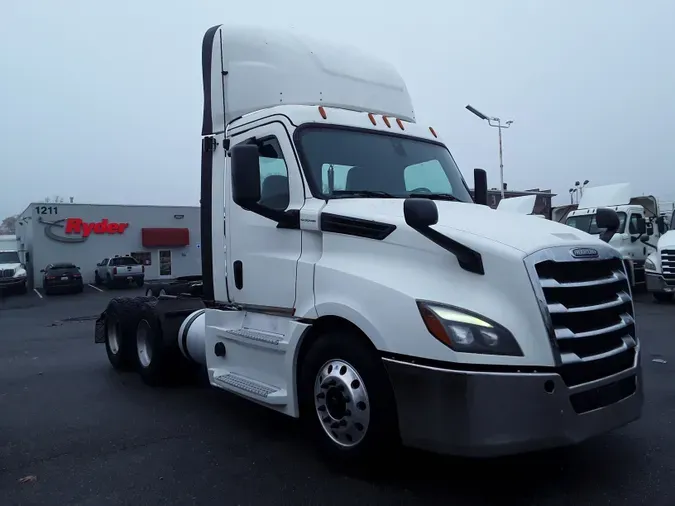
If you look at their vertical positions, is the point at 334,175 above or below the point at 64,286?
above

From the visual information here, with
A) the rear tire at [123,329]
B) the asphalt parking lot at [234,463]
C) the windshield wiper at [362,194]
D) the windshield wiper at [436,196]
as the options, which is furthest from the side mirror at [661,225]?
the windshield wiper at [362,194]

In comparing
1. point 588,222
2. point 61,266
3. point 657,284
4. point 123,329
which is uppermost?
point 588,222

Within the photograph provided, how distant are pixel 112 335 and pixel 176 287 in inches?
56.3

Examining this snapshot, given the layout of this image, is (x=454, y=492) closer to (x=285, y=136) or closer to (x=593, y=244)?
(x=593, y=244)

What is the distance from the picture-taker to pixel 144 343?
24.8 ft

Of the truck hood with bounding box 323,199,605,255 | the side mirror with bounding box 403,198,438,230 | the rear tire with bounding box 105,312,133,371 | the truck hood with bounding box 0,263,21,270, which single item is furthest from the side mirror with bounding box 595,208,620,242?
the truck hood with bounding box 0,263,21,270

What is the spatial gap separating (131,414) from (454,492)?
364 cm

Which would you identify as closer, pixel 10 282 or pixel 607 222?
pixel 607 222

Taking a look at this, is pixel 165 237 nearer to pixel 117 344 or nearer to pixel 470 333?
pixel 117 344

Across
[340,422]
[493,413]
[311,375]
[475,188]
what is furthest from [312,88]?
[493,413]

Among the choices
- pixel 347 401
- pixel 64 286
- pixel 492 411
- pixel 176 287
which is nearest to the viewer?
pixel 492 411

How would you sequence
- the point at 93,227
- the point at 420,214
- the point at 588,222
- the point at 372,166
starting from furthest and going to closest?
the point at 93,227
the point at 588,222
the point at 372,166
the point at 420,214

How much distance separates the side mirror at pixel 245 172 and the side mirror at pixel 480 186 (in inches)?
96.4

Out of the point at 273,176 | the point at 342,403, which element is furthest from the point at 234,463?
the point at 273,176
